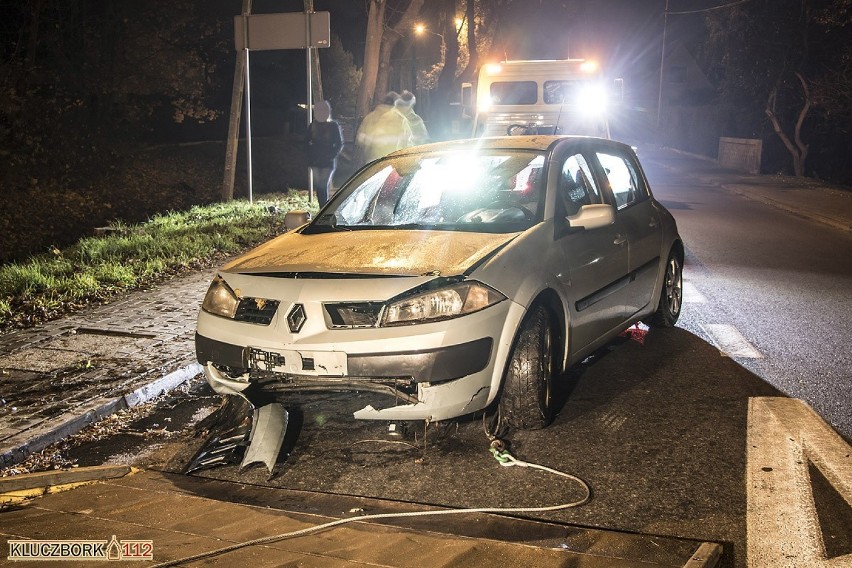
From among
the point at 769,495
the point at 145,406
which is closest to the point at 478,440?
the point at 769,495

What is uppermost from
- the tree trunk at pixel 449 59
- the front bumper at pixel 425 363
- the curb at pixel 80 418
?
the tree trunk at pixel 449 59

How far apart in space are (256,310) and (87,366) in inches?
87.2

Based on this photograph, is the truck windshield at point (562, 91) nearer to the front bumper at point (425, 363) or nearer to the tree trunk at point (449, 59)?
the front bumper at point (425, 363)

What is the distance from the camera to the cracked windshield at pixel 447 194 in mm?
5504

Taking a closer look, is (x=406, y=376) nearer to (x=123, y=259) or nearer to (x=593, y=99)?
(x=123, y=259)

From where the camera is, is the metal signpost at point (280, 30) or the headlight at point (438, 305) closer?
the headlight at point (438, 305)

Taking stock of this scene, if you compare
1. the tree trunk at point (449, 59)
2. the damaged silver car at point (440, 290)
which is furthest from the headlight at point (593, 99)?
the tree trunk at point (449, 59)

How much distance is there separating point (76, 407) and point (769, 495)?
3880 mm

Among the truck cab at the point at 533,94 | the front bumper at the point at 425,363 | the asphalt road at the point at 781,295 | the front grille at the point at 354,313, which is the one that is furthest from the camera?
the truck cab at the point at 533,94

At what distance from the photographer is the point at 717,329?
25.0 ft

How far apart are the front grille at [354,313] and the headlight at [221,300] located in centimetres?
63

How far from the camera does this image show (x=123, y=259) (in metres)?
10.6

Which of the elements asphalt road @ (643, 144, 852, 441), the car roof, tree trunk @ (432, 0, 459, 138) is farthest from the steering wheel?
tree trunk @ (432, 0, 459, 138)

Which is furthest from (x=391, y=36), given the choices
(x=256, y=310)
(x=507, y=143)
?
(x=256, y=310)
